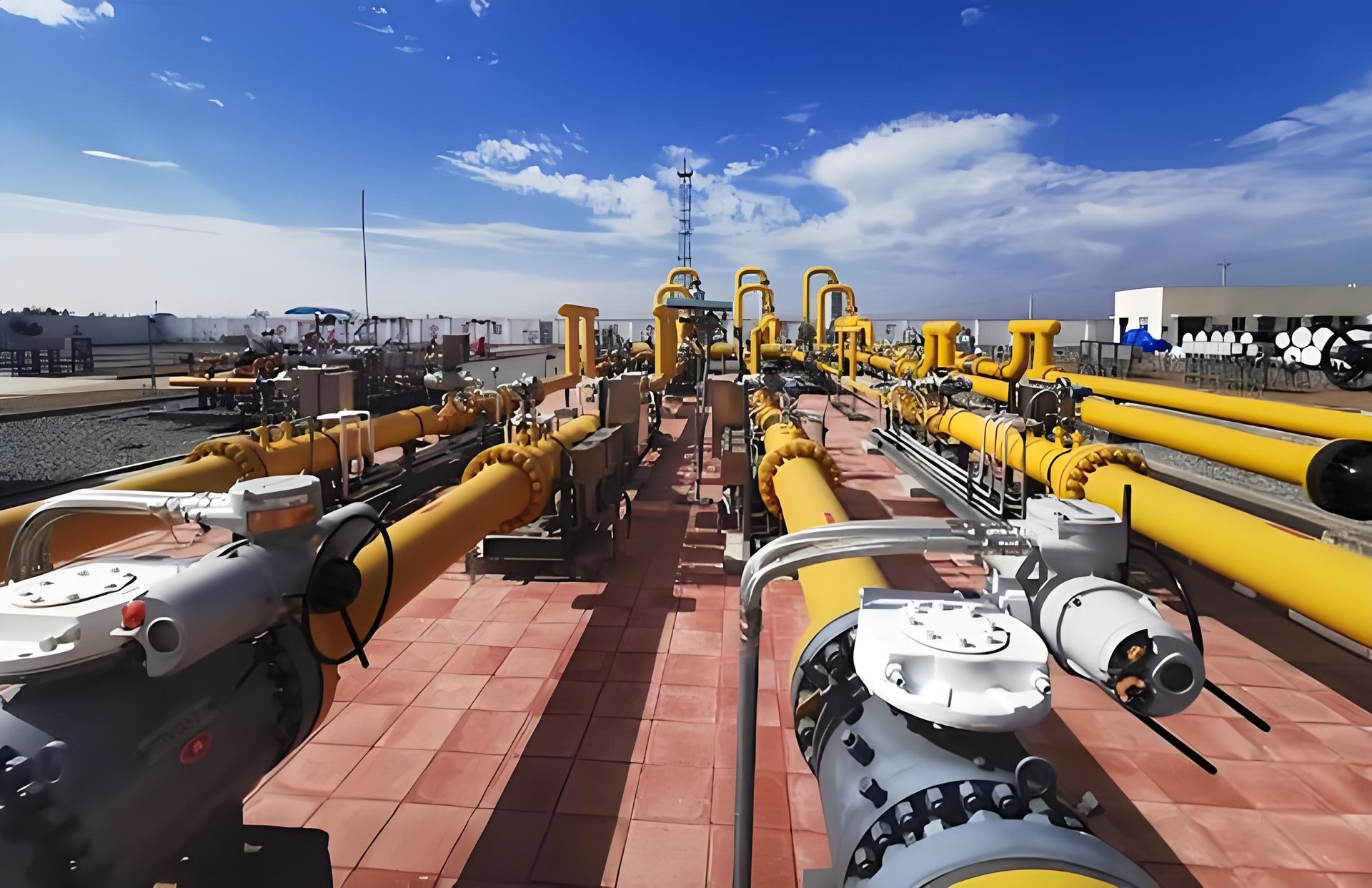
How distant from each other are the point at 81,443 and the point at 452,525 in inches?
425

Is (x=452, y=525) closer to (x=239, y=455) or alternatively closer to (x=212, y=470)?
(x=212, y=470)

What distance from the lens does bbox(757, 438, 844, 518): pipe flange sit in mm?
5852

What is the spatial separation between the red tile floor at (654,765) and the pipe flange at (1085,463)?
128cm

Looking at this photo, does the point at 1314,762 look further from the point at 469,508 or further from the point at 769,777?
the point at 469,508

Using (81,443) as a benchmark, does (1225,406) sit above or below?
above

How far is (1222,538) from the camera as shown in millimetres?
4016

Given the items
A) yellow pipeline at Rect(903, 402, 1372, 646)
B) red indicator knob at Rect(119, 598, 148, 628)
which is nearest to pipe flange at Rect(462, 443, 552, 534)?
red indicator knob at Rect(119, 598, 148, 628)

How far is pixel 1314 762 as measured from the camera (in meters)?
3.62

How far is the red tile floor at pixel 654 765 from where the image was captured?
2994mm

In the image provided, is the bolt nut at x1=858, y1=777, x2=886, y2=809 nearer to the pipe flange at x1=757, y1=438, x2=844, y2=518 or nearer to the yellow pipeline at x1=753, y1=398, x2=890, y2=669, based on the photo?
the yellow pipeline at x1=753, y1=398, x2=890, y2=669

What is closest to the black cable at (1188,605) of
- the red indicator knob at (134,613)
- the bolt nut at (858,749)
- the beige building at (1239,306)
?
the bolt nut at (858,749)

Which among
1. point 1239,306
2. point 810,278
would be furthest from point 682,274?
point 1239,306

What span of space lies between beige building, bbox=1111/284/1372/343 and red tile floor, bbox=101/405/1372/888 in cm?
3372

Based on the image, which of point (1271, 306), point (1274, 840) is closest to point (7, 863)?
point (1274, 840)
